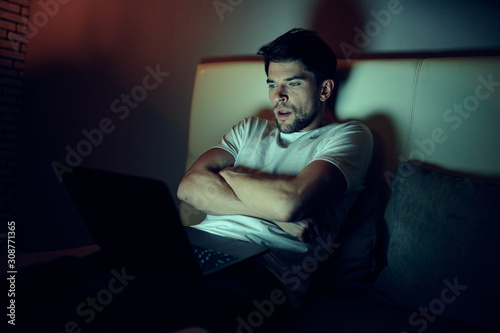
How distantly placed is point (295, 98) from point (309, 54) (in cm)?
18

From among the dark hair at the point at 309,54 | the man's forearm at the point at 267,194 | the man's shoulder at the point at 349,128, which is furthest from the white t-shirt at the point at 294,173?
the dark hair at the point at 309,54

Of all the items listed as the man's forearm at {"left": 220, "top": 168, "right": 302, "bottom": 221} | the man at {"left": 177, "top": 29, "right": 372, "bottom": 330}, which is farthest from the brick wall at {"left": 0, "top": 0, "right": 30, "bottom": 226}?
the man's forearm at {"left": 220, "top": 168, "right": 302, "bottom": 221}

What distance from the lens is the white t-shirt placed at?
1.22m

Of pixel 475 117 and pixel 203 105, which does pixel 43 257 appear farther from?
pixel 475 117

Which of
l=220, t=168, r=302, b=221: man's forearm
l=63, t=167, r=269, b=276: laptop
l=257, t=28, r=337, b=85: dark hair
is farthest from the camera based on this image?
l=257, t=28, r=337, b=85: dark hair

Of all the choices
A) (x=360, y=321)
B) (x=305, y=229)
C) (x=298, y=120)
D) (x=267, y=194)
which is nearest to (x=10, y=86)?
(x=298, y=120)

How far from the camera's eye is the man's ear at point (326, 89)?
1.52 m

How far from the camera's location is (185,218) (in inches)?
75.9

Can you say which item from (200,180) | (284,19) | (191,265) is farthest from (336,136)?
(284,19)

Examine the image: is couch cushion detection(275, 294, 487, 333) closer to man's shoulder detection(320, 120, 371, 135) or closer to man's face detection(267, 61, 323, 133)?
man's shoulder detection(320, 120, 371, 135)

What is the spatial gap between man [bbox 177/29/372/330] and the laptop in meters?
0.16

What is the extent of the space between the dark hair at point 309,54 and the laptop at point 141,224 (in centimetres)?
78

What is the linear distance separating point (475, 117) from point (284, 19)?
1.12m

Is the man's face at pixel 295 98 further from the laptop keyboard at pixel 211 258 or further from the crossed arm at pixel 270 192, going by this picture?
the laptop keyboard at pixel 211 258
